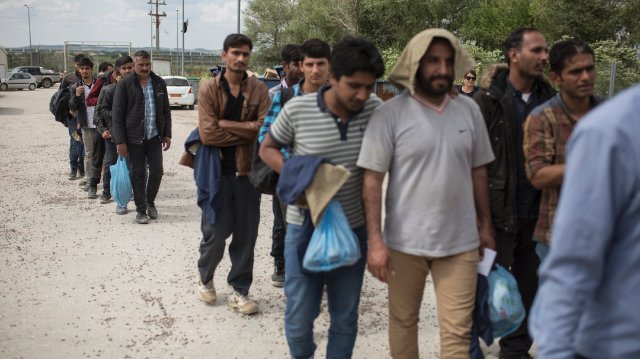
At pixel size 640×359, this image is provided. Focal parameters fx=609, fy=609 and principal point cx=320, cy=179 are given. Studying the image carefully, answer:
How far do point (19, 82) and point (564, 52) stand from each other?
179ft

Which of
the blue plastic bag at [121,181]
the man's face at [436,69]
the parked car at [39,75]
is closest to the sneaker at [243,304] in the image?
→ the man's face at [436,69]

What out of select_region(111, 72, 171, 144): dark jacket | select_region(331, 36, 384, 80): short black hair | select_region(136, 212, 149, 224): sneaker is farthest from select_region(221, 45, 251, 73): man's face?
select_region(136, 212, 149, 224): sneaker

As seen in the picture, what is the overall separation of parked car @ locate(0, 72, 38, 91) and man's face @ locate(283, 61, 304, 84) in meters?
50.9

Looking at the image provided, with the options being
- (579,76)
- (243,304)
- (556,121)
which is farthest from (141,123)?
(579,76)

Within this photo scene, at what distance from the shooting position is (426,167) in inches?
118

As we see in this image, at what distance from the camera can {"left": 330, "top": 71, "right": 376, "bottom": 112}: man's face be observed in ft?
9.99

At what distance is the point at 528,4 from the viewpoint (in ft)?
109

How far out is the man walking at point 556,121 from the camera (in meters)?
3.35

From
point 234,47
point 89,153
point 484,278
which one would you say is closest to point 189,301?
point 234,47

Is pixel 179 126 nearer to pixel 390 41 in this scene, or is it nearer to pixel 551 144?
pixel 551 144

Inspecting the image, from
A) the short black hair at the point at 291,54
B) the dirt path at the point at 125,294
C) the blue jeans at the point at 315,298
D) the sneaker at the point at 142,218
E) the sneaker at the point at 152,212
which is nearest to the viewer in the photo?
the blue jeans at the point at 315,298

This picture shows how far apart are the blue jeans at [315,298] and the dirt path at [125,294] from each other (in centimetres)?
85

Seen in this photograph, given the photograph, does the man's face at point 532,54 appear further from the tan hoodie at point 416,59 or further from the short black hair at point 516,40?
the tan hoodie at point 416,59

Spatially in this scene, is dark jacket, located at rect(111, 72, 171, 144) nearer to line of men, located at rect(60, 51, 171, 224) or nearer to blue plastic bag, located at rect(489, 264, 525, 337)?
line of men, located at rect(60, 51, 171, 224)
